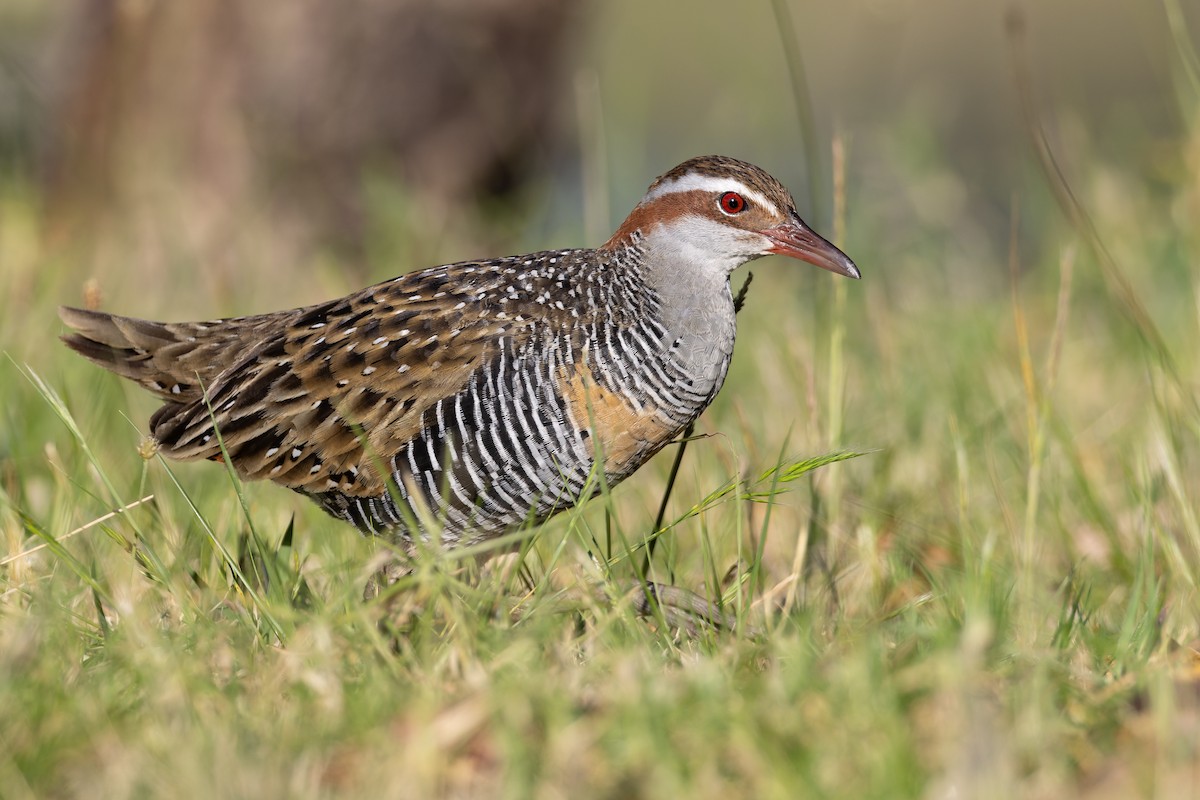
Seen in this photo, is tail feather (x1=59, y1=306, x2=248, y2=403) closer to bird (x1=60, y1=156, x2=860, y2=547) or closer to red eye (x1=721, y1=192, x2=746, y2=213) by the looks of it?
bird (x1=60, y1=156, x2=860, y2=547)

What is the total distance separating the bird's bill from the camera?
4090 millimetres

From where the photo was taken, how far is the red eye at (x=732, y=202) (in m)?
4.12

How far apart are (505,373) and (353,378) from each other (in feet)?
1.61

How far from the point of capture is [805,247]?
411 cm

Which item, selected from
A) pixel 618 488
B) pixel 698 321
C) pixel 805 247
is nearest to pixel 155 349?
pixel 618 488

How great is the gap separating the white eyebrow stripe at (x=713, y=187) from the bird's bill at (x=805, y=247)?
58 millimetres

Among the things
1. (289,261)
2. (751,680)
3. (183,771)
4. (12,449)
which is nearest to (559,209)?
(289,261)

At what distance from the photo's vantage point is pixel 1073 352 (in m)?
6.44

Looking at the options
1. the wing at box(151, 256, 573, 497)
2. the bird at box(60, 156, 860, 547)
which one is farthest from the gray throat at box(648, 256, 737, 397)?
the wing at box(151, 256, 573, 497)

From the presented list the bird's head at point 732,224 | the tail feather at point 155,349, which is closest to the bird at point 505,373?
the bird's head at point 732,224

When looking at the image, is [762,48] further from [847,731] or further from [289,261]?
[847,731]

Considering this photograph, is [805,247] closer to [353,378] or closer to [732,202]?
[732,202]

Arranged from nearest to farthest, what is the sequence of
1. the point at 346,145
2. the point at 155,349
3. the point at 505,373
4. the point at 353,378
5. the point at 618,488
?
1. the point at 505,373
2. the point at 353,378
3. the point at 155,349
4. the point at 618,488
5. the point at 346,145

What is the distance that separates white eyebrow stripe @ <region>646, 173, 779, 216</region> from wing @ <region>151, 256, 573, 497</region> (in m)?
0.57
